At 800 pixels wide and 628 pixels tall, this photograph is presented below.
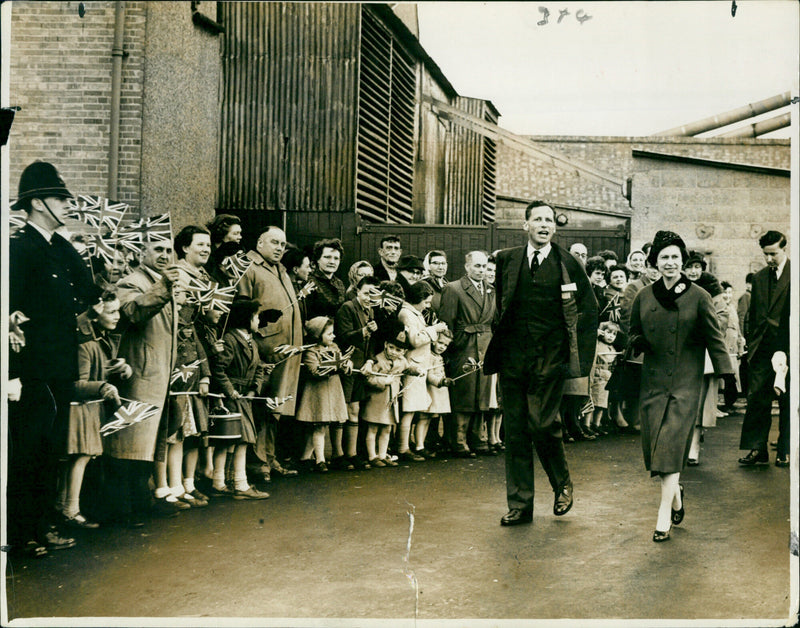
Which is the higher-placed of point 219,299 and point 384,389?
point 219,299

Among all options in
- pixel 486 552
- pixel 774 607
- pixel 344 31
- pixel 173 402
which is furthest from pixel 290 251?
pixel 774 607

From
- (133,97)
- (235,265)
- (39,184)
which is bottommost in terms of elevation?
(235,265)

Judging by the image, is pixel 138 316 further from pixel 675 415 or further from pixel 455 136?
pixel 455 136

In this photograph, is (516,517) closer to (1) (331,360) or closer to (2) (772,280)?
(1) (331,360)

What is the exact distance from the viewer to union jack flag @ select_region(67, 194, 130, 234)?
5578mm

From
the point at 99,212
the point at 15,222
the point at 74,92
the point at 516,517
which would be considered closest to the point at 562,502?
the point at 516,517

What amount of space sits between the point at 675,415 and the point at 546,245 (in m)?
1.38

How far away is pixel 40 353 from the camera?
16.7 feet

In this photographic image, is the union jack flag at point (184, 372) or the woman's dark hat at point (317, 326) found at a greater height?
the woman's dark hat at point (317, 326)

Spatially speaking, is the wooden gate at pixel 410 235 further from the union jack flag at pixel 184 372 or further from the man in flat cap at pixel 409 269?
the union jack flag at pixel 184 372

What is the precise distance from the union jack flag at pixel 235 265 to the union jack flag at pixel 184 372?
31.3 inches

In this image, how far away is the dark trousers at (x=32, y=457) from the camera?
16.3 ft

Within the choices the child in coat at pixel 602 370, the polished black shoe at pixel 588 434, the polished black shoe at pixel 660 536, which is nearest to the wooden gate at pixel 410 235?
the child in coat at pixel 602 370

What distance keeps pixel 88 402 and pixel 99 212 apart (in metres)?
1.18
